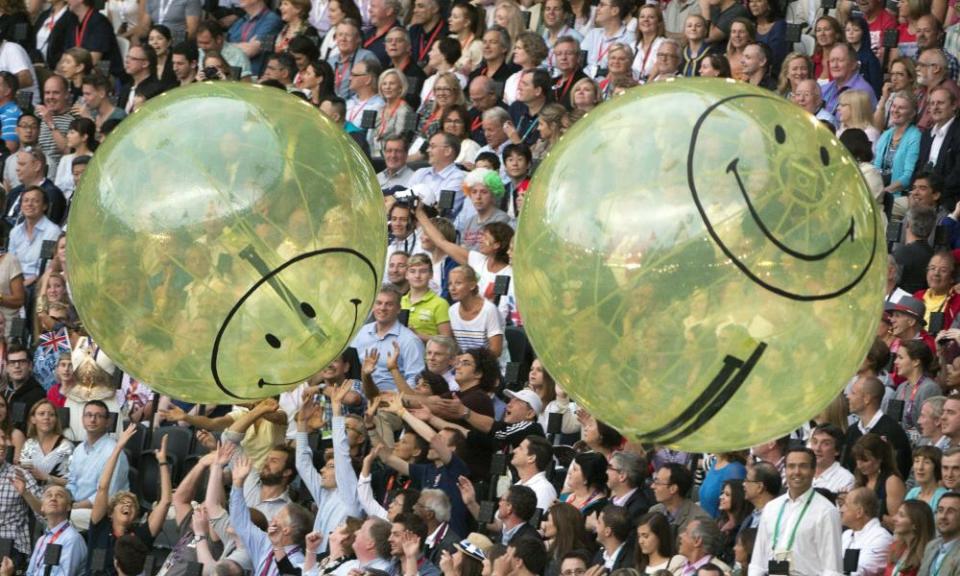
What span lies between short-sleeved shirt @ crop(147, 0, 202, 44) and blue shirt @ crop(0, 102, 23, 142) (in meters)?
1.32

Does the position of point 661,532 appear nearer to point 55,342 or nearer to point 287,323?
point 287,323

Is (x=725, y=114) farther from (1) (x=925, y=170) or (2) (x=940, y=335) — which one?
(1) (x=925, y=170)

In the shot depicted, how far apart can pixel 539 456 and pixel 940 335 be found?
1.87 m

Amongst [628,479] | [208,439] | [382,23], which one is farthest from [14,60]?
[628,479]

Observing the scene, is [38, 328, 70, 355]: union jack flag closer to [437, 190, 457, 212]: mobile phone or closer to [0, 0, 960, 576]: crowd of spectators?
[0, 0, 960, 576]: crowd of spectators

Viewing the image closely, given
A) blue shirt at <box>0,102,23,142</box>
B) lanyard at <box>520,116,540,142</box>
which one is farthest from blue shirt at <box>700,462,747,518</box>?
blue shirt at <box>0,102,23,142</box>

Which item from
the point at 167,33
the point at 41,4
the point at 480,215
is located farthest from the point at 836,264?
the point at 41,4

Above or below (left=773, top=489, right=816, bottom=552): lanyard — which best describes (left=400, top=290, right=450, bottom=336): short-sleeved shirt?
below

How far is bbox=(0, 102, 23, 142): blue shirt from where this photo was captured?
42.9 ft

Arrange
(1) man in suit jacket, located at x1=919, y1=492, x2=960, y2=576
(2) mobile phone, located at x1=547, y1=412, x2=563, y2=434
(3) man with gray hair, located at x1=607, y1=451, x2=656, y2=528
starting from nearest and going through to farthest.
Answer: (1) man in suit jacket, located at x1=919, y1=492, x2=960, y2=576
(3) man with gray hair, located at x1=607, y1=451, x2=656, y2=528
(2) mobile phone, located at x1=547, y1=412, x2=563, y2=434

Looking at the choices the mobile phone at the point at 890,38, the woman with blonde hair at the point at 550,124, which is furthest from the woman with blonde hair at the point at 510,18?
the mobile phone at the point at 890,38

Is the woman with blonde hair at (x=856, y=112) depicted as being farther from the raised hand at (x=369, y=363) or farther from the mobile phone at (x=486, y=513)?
the mobile phone at (x=486, y=513)

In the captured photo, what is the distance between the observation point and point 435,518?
29.8 ft

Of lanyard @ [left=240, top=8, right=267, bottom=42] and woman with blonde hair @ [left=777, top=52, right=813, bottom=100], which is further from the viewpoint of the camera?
lanyard @ [left=240, top=8, right=267, bottom=42]
